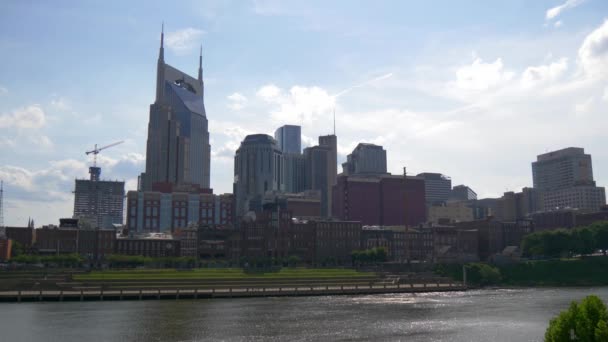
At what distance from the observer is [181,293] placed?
13662 cm

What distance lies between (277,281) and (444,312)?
2356 inches

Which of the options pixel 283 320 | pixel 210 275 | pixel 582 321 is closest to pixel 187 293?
pixel 210 275

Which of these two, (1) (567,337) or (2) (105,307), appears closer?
(1) (567,337)

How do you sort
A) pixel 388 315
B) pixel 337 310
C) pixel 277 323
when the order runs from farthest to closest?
1. pixel 337 310
2. pixel 388 315
3. pixel 277 323

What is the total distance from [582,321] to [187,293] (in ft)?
373

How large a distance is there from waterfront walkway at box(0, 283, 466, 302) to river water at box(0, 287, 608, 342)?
5.41 metres

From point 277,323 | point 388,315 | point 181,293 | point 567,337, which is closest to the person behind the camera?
point 567,337

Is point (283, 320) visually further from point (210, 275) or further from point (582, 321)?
point (210, 275)

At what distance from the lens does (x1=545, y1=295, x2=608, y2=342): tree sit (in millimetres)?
32250

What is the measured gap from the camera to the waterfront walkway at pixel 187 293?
5177 inches

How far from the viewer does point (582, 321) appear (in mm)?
32469

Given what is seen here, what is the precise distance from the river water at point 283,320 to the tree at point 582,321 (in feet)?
152

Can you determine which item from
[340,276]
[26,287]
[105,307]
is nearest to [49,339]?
[105,307]

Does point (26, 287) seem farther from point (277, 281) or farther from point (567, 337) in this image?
point (567, 337)
